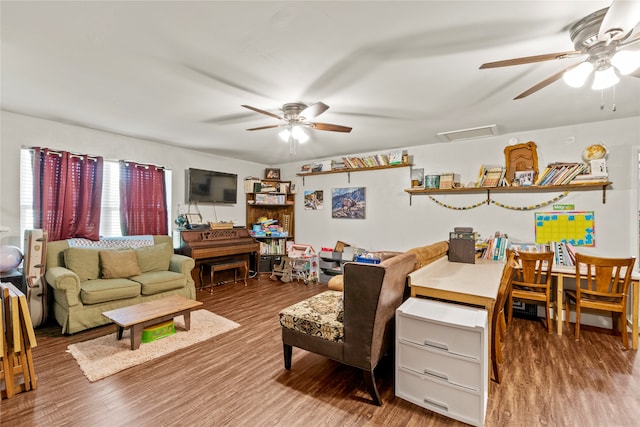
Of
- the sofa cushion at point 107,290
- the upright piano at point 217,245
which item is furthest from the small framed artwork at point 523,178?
the sofa cushion at point 107,290

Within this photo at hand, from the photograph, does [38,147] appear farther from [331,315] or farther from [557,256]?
[557,256]

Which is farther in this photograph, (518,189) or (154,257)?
(154,257)

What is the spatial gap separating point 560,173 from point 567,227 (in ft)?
2.17

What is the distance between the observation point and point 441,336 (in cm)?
180

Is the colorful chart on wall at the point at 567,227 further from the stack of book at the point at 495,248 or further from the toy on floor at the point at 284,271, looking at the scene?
the toy on floor at the point at 284,271

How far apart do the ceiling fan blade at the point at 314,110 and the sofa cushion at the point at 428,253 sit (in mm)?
1436

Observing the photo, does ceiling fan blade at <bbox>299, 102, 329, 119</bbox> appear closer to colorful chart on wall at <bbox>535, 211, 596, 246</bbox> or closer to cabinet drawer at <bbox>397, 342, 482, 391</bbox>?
cabinet drawer at <bbox>397, 342, 482, 391</bbox>

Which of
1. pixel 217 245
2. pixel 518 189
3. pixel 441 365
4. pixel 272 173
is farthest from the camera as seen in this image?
pixel 272 173

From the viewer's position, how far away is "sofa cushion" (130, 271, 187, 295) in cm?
341

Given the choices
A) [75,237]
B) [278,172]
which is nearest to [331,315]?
[75,237]

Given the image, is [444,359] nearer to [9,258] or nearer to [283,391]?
[283,391]

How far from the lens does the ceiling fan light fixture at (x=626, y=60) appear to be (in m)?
1.55

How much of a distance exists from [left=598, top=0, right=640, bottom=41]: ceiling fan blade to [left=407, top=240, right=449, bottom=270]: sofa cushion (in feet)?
5.67

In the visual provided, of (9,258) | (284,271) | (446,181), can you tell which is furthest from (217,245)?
(446,181)
